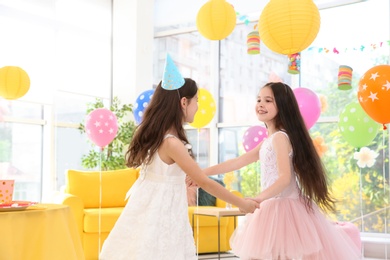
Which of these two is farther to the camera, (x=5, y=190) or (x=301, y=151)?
(x=301, y=151)

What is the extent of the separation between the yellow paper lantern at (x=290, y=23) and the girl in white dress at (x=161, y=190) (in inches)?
55.9

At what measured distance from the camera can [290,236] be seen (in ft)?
8.17

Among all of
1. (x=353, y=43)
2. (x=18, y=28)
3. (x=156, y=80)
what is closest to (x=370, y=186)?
(x=353, y=43)

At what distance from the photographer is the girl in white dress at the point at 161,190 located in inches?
83.1

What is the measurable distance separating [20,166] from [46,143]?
49 centimetres

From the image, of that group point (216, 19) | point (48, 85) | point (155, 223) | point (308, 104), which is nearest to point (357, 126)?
point (308, 104)

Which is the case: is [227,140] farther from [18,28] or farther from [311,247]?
[311,247]

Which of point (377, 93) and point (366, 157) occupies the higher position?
point (377, 93)

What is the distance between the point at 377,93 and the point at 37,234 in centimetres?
274

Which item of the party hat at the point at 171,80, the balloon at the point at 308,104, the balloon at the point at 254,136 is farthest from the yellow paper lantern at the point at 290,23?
the balloon at the point at 254,136

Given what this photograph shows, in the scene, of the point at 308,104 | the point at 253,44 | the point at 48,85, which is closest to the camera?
the point at 308,104

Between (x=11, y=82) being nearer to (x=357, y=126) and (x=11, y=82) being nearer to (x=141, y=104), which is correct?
(x=141, y=104)

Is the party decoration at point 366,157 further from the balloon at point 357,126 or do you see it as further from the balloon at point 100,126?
the balloon at point 100,126

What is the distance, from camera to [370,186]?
605 centimetres
